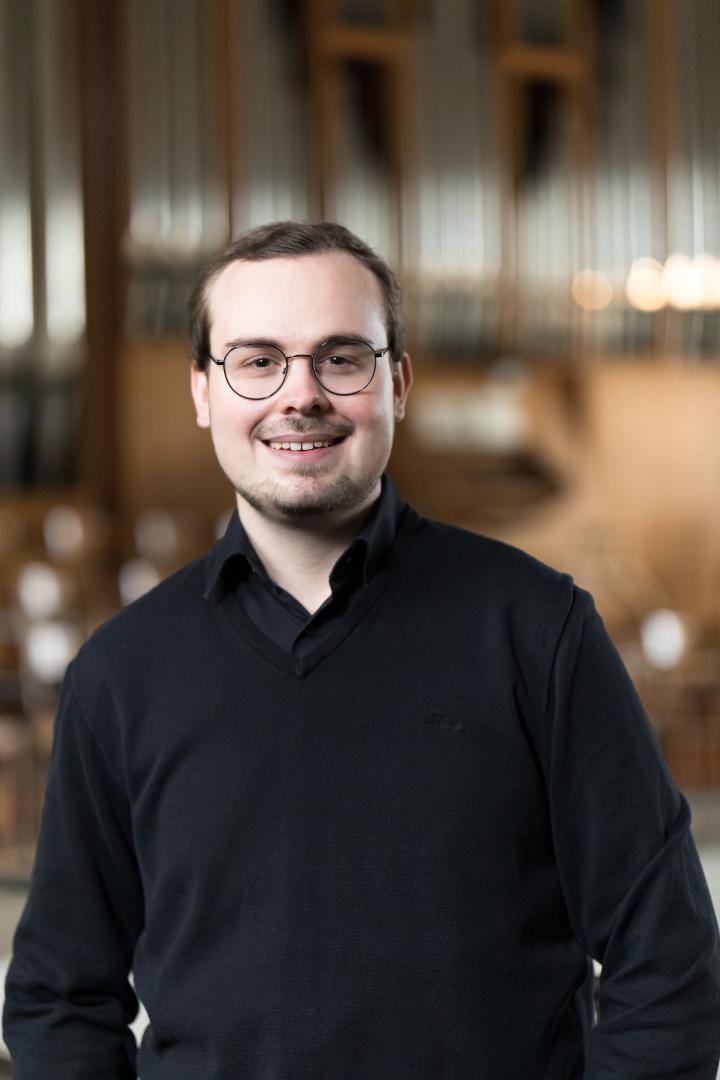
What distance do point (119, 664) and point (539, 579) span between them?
42 cm


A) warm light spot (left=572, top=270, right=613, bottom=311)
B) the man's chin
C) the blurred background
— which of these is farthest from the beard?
warm light spot (left=572, top=270, right=613, bottom=311)

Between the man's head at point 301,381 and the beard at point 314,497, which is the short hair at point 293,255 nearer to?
the man's head at point 301,381

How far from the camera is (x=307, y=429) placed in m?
1.31

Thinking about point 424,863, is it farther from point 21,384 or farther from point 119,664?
point 21,384

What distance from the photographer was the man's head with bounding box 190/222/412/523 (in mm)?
1310

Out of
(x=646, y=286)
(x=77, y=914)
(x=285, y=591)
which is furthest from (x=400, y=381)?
(x=646, y=286)

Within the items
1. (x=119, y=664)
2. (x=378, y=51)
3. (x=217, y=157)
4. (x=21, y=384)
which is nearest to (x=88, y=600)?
(x=21, y=384)

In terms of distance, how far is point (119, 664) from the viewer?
1.38 meters

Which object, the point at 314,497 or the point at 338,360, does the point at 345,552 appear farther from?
the point at 338,360

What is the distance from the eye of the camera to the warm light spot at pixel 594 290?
25.4ft

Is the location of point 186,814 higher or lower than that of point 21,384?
lower

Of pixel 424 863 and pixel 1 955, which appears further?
pixel 1 955

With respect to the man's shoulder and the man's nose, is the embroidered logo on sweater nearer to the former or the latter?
the man's shoulder

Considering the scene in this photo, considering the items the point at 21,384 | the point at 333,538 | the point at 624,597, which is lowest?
the point at 624,597
